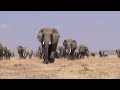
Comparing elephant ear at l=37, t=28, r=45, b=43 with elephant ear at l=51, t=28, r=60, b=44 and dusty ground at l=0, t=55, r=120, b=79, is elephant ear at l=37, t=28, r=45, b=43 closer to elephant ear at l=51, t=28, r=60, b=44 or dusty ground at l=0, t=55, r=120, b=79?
elephant ear at l=51, t=28, r=60, b=44

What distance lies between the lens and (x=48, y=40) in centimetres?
2055

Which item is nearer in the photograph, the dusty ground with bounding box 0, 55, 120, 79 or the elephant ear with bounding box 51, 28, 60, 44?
the dusty ground with bounding box 0, 55, 120, 79

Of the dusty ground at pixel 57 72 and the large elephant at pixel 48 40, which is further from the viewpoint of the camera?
the large elephant at pixel 48 40

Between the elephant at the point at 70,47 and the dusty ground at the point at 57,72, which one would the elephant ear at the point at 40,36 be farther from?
the elephant at the point at 70,47

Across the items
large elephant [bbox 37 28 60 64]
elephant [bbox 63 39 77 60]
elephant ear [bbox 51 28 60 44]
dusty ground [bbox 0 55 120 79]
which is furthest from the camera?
elephant [bbox 63 39 77 60]

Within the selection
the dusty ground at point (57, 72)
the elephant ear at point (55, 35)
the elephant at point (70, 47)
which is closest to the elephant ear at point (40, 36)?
the elephant ear at point (55, 35)

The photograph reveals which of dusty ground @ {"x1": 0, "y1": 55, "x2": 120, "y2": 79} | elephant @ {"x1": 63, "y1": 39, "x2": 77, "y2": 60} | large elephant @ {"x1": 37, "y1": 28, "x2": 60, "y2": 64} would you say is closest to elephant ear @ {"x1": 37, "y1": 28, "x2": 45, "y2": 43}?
large elephant @ {"x1": 37, "y1": 28, "x2": 60, "y2": 64}

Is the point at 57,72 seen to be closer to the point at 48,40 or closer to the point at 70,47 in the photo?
the point at 48,40

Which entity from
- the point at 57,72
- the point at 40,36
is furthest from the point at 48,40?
the point at 57,72

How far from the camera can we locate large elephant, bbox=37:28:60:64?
20159 millimetres

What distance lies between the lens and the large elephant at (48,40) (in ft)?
66.1
